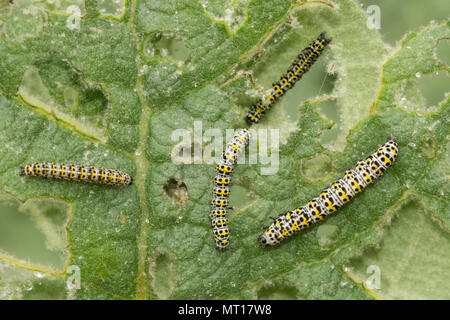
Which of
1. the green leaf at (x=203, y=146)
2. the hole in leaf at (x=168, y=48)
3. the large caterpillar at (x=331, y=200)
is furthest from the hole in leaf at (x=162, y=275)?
the hole in leaf at (x=168, y=48)

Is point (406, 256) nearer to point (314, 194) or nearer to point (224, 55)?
point (314, 194)

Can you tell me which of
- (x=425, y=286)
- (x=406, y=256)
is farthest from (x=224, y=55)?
(x=425, y=286)

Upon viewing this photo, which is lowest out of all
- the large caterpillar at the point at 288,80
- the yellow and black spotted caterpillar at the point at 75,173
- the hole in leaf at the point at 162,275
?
the hole in leaf at the point at 162,275

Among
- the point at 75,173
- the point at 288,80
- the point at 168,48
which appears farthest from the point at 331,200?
the point at 75,173

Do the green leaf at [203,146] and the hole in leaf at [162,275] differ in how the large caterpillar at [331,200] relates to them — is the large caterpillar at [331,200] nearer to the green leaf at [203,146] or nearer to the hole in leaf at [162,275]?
the green leaf at [203,146]

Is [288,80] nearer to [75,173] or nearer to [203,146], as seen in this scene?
[203,146]

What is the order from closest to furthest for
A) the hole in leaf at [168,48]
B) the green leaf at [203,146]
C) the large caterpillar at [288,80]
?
the green leaf at [203,146], the hole in leaf at [168,48], the large caterpillar at [288,80]

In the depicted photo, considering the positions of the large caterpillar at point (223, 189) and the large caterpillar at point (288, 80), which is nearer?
the large caterpillar at point (223, 189)

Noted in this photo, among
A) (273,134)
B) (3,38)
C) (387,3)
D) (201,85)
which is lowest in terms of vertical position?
(273,134)
